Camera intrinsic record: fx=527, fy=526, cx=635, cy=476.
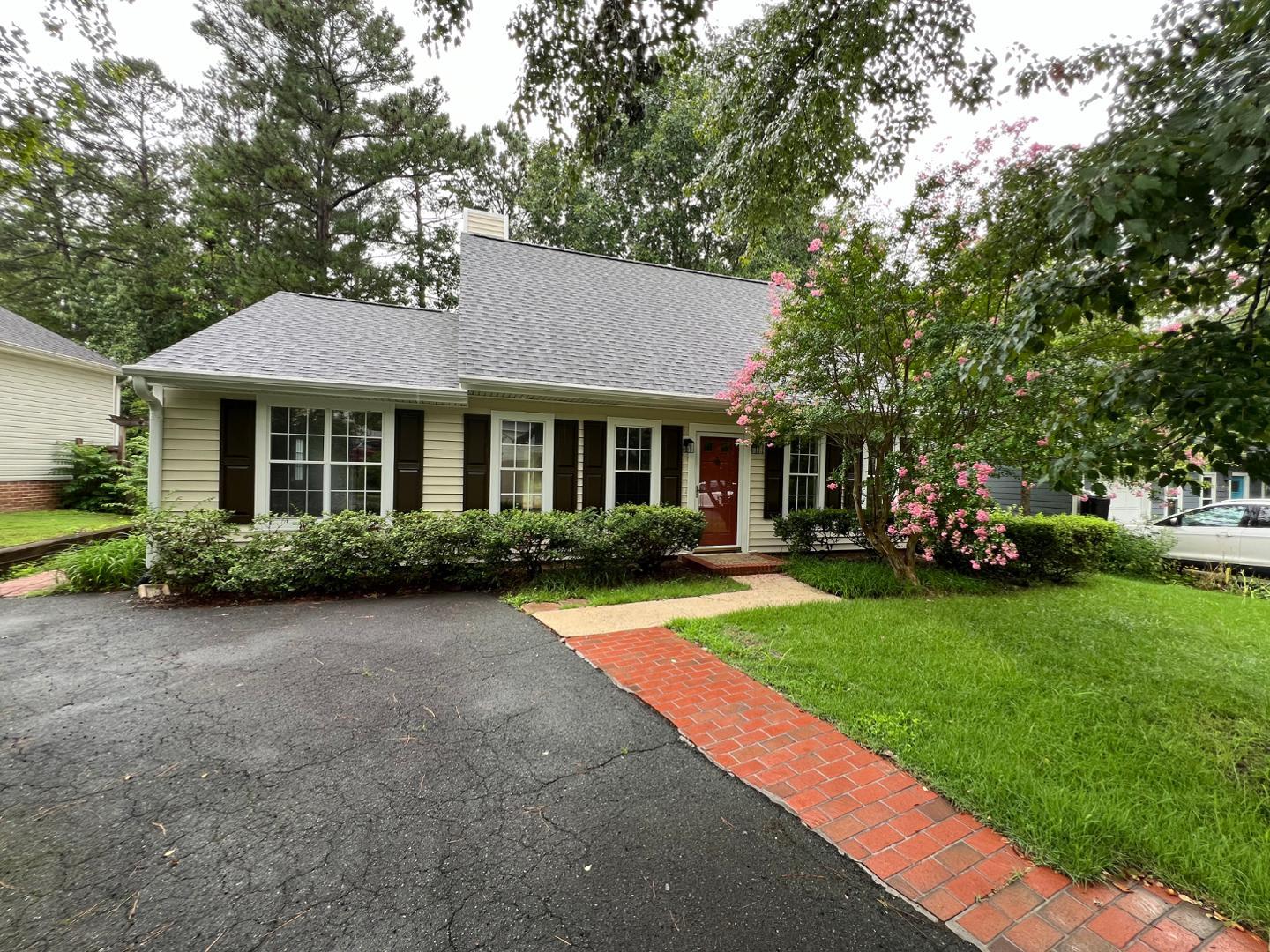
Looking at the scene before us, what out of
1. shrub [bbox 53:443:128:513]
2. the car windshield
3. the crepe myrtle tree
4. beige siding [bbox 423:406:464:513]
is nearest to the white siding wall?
beige siding [bbox 423:406:464:513]

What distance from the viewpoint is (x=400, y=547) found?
6.40 m

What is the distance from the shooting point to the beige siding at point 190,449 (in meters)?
6.77

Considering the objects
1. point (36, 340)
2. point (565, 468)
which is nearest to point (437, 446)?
point (565, 468)

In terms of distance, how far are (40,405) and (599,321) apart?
48.9ft

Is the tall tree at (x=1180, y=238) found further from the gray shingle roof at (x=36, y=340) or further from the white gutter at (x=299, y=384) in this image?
the gray shingle roof at (x=36, y=340)

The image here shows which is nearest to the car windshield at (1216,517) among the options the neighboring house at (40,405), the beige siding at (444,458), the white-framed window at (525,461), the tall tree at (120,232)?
the white-framed window at (525,461)

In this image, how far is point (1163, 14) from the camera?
10.0 ft

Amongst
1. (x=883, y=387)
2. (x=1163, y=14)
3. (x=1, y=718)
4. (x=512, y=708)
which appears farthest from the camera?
(x=883, y=387)

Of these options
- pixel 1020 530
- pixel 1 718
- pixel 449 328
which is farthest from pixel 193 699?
pixel 1020 530

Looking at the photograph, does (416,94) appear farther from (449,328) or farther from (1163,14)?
(1163,14)

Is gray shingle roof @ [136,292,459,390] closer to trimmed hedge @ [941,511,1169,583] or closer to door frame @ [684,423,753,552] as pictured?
door frame @ [684,423,753,552]

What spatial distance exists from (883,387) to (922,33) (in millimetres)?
3642

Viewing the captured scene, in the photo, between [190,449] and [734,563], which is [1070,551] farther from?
[190,449]

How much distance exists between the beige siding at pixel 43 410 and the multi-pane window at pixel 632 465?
14.8 metres
